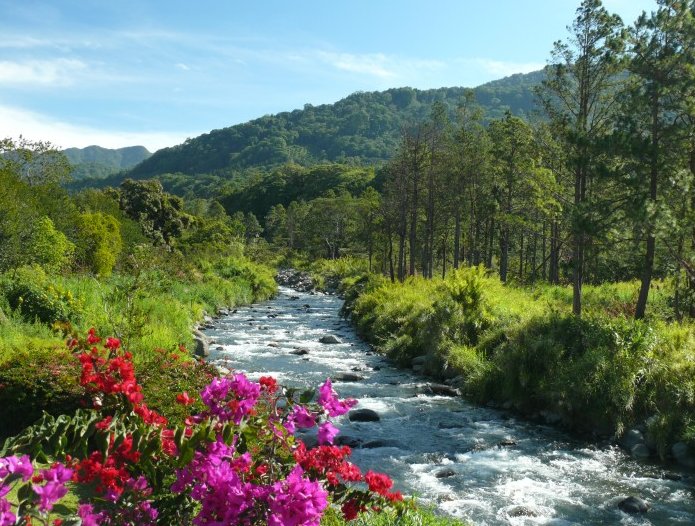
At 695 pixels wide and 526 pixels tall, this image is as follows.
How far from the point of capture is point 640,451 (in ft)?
30.9

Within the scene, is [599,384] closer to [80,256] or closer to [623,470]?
[623,470]

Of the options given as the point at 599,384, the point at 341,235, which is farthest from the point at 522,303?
the point at 341,235

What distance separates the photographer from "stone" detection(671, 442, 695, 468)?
29.4ft

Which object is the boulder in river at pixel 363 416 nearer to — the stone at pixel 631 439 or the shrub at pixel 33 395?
the stone at pixel 631 439

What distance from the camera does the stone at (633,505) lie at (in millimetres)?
7398

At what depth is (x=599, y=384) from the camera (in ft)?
34.4

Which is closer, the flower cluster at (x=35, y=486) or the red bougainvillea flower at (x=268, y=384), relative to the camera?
the flower cluster at (x=35, y=486)

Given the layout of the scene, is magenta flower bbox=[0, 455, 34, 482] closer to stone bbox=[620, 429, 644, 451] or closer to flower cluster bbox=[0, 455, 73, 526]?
flower cluster bbox=[0, 455, 73, 526]

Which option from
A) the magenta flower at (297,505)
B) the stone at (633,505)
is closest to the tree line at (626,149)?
the stone at (633,505)

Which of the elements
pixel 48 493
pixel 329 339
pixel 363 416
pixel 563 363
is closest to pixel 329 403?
pixel 48 493

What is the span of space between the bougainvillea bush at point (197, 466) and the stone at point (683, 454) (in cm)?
750

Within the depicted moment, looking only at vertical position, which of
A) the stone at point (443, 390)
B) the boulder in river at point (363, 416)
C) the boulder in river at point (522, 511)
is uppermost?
the boulder in river at point (522, 511)

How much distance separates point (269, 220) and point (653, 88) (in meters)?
89.9

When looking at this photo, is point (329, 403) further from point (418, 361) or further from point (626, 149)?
point (418, 361)
